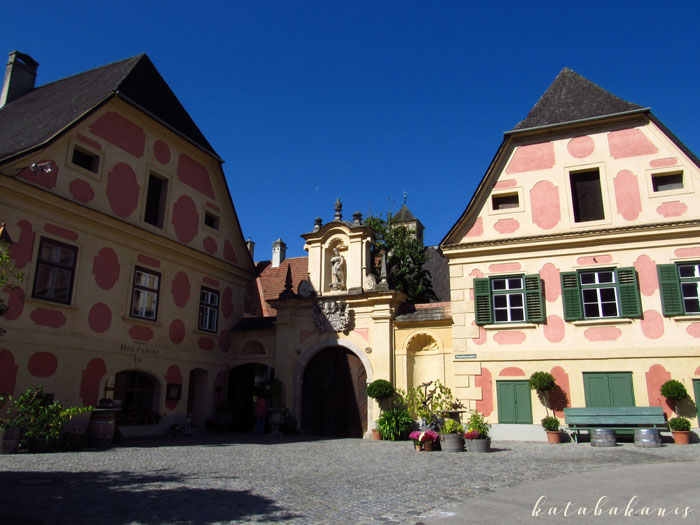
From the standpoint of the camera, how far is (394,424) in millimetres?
16328

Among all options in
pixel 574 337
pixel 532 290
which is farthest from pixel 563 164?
pixel 574 337

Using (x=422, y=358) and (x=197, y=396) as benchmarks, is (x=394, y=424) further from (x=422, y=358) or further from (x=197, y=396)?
(x=197, y=396)

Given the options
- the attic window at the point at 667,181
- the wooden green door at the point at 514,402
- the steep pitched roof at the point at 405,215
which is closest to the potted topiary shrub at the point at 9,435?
the wooden green door at the point at 514,402

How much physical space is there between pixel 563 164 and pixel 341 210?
25.4 ft

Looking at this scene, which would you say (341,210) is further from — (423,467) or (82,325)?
(423,467)

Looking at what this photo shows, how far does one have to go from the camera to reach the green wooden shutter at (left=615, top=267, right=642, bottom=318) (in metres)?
15.1

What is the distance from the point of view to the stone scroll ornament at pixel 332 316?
18484mm

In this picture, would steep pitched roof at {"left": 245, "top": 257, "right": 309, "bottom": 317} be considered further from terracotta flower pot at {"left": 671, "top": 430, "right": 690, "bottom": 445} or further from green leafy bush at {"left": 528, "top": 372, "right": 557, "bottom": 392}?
terracotta flower pot at {"left": 671, "top": 430, "right": 690, "bottom": 445}

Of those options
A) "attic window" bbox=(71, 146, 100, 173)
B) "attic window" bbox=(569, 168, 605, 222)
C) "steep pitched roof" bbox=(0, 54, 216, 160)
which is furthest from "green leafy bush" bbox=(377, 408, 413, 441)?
"steep pitched roof" bbox=(0, 54, 216, 160)

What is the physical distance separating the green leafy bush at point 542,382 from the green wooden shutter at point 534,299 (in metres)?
1.58

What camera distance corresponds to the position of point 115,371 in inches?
614

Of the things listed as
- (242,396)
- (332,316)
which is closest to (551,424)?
(332,316)

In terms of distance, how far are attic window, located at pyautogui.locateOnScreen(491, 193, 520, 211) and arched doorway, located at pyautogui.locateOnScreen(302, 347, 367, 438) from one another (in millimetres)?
6709

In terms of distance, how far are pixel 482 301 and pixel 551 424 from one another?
3.98 m
